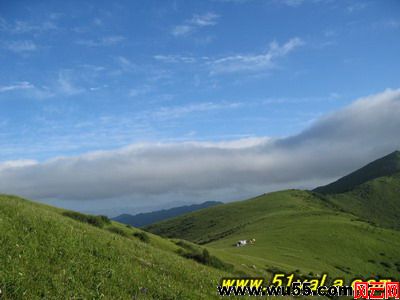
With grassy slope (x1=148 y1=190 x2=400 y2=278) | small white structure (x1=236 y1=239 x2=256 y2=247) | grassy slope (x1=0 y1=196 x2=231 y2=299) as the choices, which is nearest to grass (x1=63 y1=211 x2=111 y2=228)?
grassy slope (x1=0 y1=196 x2=231 y2=299)

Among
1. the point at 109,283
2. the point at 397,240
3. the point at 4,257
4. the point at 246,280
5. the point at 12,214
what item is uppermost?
the point at 12,214

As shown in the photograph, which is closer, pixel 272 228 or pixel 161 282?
pixel 161 282

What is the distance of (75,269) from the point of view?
1377 cm

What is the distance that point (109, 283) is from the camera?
531 inches

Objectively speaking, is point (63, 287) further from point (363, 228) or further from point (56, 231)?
point (363, 228)

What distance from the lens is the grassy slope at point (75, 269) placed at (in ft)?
39.3

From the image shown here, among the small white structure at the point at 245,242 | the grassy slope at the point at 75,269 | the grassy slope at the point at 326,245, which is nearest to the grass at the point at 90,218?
the grassy slope at the point at 75,269

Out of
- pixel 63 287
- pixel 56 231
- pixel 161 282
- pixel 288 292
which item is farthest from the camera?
pixel 288 292

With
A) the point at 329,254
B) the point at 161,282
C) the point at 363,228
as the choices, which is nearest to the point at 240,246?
the point at 329,254

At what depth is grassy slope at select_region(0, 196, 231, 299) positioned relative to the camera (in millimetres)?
11984

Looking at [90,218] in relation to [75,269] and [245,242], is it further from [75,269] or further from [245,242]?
[245,242]

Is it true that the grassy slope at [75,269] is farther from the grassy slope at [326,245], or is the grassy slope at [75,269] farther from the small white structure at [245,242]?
the small white structure at [245,242]

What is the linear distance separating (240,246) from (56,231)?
97563mm

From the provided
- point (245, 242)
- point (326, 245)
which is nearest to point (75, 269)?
point (245, 242)
